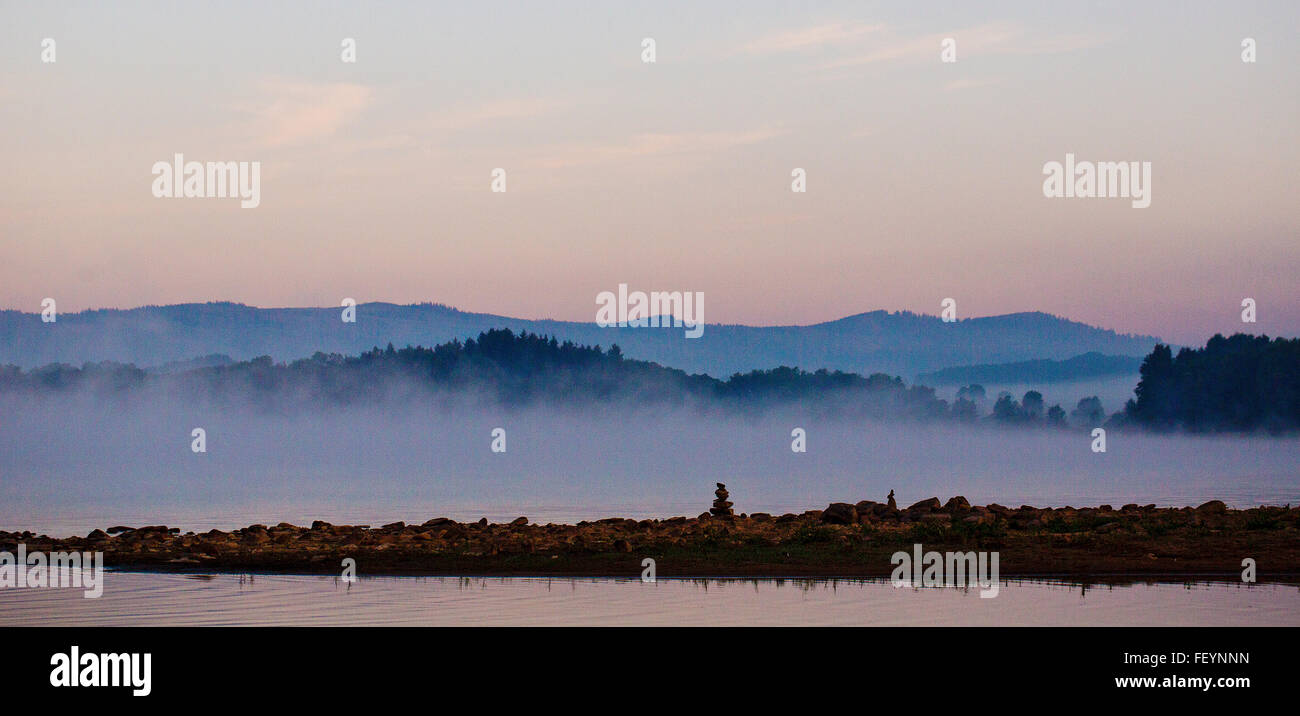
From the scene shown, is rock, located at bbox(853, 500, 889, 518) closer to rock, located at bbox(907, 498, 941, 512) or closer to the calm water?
rock, located at bbox(907, 498, 941, 512)

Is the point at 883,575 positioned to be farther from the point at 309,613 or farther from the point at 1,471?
the point at 1,471

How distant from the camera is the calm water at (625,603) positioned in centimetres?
2556

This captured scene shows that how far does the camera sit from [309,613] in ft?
87.8

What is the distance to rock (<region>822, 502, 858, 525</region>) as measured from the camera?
4294 cm

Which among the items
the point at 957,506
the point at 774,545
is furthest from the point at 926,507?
the point at 774,545

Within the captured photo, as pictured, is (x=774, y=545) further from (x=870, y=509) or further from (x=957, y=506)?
(x=957, y=506)

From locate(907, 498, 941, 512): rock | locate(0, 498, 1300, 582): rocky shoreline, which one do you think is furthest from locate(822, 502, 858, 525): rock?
locate(907, 498, 941, 512): rock

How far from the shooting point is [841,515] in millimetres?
43188

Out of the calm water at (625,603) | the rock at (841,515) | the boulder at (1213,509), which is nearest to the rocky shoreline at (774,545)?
the rock at (841,515)

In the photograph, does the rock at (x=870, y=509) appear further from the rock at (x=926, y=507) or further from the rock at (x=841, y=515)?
the rock at (x=926, y=507)

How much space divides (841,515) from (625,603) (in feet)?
53.3

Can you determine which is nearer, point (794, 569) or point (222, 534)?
point (794, 569)
